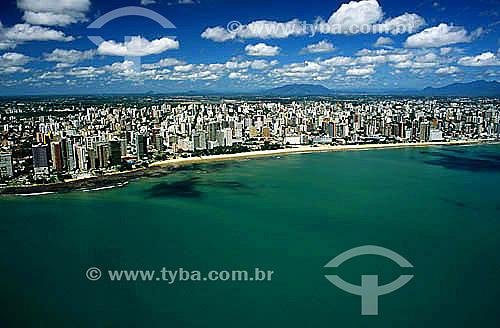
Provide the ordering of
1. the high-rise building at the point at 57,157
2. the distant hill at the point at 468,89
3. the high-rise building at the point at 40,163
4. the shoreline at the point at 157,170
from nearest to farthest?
the shoreline at the point at 157,170
the high-rise building at the point at 40,163
the high-rise building at the point at 57,157
the distant hill at the point at 468,89

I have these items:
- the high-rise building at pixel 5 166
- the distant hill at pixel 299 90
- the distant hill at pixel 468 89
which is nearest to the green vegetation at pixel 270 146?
the high-rise building at pixel 5 166

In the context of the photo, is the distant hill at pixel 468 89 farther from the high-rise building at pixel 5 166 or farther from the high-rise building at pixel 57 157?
the high-rise building at pixel 5 166

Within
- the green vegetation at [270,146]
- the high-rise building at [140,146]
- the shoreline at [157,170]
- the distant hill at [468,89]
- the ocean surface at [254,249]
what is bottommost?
the ocean surface at [254,249]

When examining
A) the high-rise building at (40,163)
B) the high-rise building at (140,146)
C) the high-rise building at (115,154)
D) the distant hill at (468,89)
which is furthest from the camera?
the distant hill at (468,89)

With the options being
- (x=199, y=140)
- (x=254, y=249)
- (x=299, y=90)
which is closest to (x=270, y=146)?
(x=199, y=140)

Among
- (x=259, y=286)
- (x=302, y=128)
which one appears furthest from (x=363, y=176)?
(x=302, y=128)

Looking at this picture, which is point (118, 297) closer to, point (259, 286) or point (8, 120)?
point (259, 286)

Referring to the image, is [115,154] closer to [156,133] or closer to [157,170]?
[157,170]
